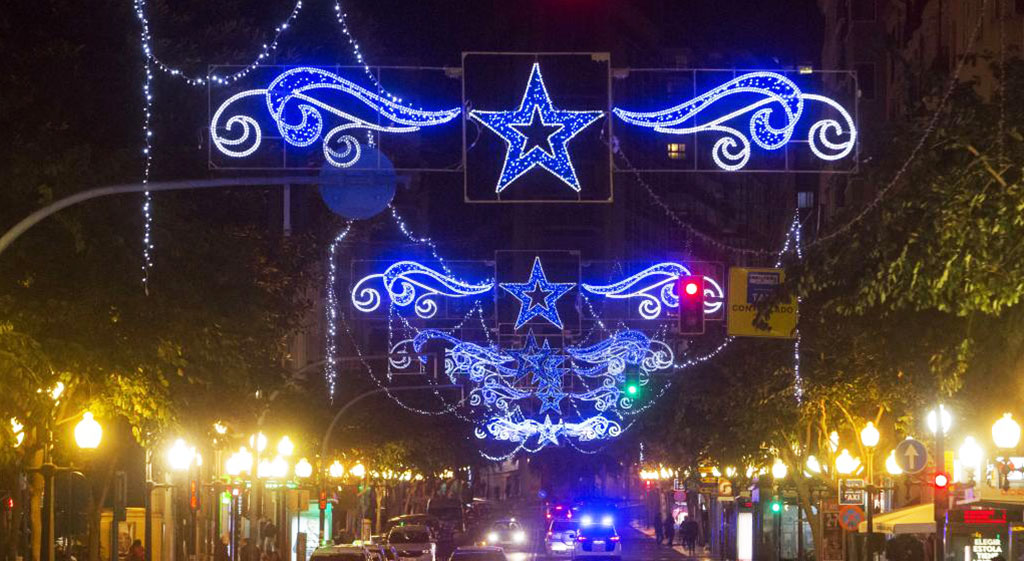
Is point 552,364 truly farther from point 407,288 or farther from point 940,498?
point 940,498

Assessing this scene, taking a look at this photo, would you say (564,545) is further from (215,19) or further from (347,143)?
(347,143)

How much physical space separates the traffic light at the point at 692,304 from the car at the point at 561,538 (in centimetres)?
4402

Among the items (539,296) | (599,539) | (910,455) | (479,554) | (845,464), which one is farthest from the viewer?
(599,539)

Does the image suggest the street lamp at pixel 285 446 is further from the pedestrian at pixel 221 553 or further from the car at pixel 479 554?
the car at pixel 479 554

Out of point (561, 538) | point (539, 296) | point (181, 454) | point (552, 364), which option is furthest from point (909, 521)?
point (561, 538)

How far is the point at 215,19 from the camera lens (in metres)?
33.8

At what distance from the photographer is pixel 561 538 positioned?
76750 mm

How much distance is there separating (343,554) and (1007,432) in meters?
16.6

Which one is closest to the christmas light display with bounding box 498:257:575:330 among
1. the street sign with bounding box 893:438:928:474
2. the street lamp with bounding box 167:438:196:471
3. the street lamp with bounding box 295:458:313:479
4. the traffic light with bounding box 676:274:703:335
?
the street lamp with bounding box 167:438:196:471

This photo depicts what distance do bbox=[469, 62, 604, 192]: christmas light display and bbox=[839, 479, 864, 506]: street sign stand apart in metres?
18.7

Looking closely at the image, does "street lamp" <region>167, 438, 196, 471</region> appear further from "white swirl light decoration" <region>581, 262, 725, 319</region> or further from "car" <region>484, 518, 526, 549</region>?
"car" <region>484, 518, 526, 549</region>

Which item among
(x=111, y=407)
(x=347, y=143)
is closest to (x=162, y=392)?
(x=111, y=407)

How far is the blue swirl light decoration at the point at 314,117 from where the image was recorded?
21672 mm

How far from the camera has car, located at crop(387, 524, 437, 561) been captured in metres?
62.2
